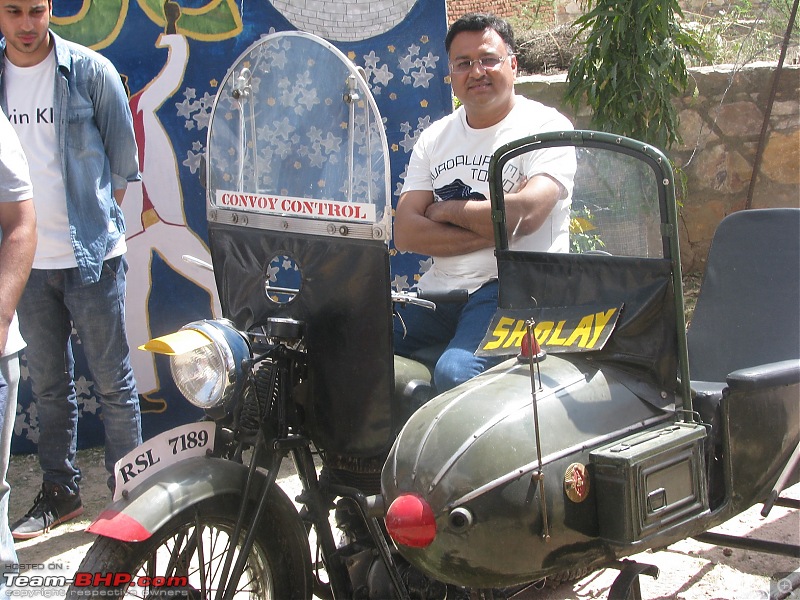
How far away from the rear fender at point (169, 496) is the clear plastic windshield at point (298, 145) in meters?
0.70

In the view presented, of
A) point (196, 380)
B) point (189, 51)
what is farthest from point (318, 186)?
point (189, 51)

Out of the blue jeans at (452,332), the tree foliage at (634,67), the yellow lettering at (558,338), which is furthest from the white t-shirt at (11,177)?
the tree foliage at (634,67)

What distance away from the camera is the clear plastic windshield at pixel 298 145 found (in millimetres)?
2479

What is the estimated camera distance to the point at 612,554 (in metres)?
2.25

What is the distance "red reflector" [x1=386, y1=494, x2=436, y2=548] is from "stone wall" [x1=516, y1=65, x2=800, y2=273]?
16.1ft

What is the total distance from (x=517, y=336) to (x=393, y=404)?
40cm

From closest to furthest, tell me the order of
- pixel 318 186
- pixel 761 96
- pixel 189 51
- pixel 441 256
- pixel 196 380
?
pixel 196 380 < pixel 318 186 < pixel 441 256 < pixel 189 51 < pixel 761 96

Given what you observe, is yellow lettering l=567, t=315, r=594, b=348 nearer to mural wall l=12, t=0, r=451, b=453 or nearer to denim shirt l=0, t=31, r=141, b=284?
denim shirt l=0, t=31, r=141, b=284

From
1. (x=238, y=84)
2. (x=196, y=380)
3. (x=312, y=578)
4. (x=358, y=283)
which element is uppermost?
(x=238, y=84)

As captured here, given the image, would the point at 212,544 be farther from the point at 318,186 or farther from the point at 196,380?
the point at 318,186

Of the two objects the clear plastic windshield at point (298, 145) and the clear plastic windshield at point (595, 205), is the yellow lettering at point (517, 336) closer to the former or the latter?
the clear plastic windshield at point (595, 205)

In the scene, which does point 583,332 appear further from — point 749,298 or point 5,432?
point 5,432

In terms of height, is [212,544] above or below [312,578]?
above

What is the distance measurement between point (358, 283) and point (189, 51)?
261 cm
